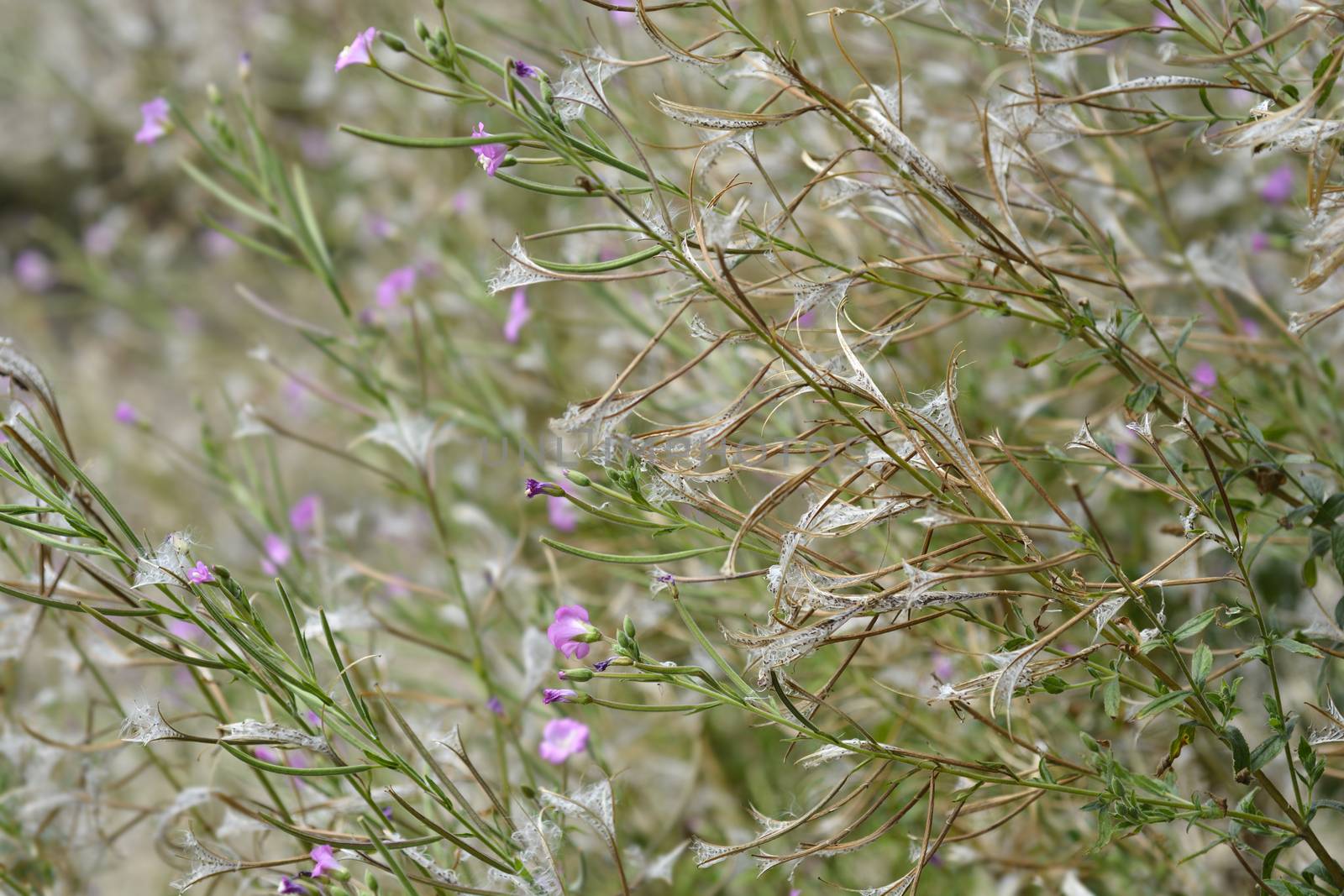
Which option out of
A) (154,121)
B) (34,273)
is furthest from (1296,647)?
(34,273)

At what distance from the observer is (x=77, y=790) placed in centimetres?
122

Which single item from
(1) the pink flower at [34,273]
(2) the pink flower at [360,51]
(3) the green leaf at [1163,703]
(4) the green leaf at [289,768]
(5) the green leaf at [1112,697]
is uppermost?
(1) the pink flower at [34,273]

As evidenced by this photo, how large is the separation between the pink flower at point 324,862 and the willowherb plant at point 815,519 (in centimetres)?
1

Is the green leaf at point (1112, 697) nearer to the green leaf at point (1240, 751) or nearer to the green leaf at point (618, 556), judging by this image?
the green leaf at point (1240, 751)

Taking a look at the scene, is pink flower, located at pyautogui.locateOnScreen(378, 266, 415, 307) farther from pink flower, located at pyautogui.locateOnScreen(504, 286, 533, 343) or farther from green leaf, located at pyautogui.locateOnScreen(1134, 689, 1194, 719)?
green leaf, located at pyautogui.locateOnScreen(1134, 689, 1194, 719)

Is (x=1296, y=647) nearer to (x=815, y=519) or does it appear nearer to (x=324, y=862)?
(x=815, y=519)

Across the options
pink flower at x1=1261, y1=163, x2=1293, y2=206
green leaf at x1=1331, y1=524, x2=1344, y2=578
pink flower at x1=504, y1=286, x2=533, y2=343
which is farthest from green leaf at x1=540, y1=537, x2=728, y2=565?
pink flower at x1=1261, y1=163, x2=1293, y2=206

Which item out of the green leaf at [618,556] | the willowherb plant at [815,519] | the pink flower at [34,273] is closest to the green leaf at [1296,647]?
the willowherb plant at [815,519]

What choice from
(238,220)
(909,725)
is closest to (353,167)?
(238,220)

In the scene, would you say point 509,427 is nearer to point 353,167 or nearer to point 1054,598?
point 1054,598

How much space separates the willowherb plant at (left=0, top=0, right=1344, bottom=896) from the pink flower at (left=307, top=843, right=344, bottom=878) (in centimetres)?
1

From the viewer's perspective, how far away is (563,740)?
1132 millimetres

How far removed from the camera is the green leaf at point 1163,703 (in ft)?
2.56

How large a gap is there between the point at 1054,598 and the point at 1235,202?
54.3 inches
